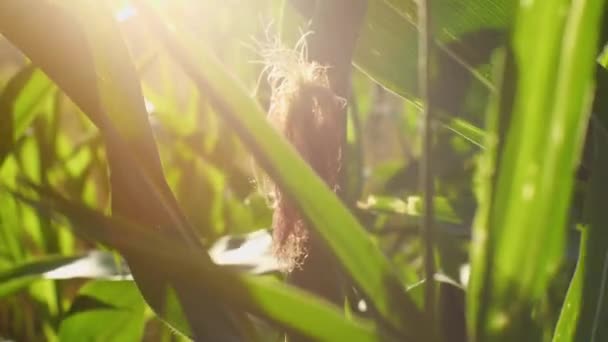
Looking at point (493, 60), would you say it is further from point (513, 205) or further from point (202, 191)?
point (202, 191)

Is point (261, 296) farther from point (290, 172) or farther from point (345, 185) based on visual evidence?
point (345, 185)

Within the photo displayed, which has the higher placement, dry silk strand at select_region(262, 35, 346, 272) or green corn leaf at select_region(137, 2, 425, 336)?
dry silk strand at select_region(262, 35, 346, 272)

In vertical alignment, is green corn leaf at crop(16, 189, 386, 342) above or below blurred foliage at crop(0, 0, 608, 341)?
below

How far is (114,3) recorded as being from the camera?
0.74ft

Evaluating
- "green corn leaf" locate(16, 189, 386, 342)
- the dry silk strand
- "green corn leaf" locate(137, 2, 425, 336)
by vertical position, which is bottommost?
"green corn leaf" locate(16, 189, 386, 342)

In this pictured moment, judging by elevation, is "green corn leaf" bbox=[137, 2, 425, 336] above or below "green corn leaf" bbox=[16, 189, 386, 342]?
above

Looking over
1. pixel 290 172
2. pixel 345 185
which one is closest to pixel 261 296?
pixel 290 172

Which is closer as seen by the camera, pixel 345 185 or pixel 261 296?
pixel 261 296

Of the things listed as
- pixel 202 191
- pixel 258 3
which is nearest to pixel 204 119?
pixel 202 191

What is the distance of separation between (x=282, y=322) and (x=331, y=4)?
0.13 metres

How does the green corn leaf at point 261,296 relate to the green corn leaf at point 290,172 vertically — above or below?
below

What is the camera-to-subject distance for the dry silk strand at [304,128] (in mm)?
248

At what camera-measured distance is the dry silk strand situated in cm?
25

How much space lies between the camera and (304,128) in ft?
0.81
